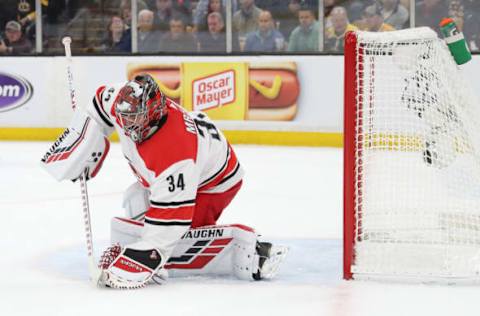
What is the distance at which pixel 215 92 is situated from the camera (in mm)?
8312

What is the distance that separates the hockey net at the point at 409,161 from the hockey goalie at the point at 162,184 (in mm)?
347

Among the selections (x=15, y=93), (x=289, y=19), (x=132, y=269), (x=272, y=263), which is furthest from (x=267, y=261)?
(x=15, y=93)

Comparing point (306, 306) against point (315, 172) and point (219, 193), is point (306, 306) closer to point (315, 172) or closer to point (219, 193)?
point (219, 193)

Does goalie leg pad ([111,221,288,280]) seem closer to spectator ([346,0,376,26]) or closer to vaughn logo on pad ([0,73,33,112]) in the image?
spectator ([346,0,376,26])

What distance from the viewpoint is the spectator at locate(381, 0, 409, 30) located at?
805 centimetres

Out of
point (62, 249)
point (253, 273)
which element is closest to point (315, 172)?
point (62, 249)

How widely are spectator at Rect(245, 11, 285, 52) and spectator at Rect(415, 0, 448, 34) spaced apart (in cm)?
109

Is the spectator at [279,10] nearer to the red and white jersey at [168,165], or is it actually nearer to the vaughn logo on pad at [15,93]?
the vaughn logo on pad at [15,93]

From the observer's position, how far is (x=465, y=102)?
3.54 metres

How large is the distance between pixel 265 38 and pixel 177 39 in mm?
761

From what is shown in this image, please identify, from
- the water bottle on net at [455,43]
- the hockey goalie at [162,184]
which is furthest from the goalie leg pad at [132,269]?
the water bottle on net at [455,43]

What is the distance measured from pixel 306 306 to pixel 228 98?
17.8ft

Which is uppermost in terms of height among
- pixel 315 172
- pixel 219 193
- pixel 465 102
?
pixel 465 102

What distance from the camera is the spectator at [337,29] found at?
8.25 meters
